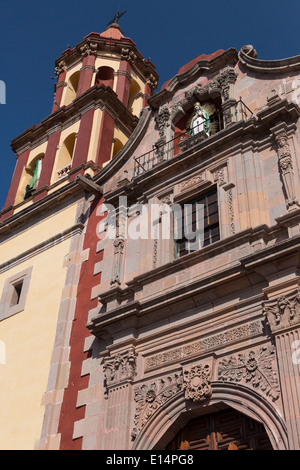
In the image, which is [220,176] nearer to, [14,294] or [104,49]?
[14,294]

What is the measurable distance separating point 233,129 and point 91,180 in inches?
194

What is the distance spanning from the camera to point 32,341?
51.5 ft

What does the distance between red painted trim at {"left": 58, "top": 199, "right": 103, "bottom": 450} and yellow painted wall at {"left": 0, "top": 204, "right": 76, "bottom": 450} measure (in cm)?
69

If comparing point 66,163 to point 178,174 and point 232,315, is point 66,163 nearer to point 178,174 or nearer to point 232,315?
point 178,174

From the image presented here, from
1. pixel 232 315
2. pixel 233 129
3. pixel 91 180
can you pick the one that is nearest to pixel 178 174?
pixel 233 129

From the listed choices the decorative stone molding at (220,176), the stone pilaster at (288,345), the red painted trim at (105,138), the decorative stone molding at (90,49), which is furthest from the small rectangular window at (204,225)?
the decorative stone molding at (90,49)

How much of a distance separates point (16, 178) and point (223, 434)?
1467 cm

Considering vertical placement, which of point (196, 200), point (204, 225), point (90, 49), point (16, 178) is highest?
point (90, 49)

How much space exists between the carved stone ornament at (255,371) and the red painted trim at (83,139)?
10.6 metres

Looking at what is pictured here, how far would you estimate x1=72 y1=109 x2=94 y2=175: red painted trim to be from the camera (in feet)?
66.4

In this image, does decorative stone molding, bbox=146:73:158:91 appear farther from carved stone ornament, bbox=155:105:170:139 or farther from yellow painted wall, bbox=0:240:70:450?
yellow painted wall, bbox=0:240:70:450

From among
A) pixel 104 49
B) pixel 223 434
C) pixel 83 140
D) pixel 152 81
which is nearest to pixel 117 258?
pixel 223 434

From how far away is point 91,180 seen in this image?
1780 cm

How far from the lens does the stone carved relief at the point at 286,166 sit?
12586 millimetres
